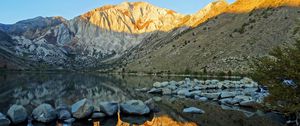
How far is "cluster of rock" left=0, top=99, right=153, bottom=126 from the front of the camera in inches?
995

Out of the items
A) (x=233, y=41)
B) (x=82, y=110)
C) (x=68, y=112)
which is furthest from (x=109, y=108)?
(x=233, y=41)

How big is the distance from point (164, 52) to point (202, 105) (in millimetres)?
118200

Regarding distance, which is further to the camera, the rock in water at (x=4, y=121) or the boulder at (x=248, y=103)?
the boulder at (x=248, y=103)

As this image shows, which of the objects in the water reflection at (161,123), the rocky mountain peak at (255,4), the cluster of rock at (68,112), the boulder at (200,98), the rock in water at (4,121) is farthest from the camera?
the rocky mountain peak at (255,4)

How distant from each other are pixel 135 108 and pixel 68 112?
5.91 metres

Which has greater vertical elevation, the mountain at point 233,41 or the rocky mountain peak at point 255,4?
the rocky mountain peak at point 255,4

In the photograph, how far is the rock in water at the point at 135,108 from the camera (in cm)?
2898

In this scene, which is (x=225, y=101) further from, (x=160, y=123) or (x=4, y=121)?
(x=4, y=121)

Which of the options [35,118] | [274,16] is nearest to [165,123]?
[35,118]

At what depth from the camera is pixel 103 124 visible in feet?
82.1

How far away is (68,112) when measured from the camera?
89.4 feet

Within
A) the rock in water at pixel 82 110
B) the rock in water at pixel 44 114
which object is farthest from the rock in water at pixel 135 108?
the rock in water at pixel 44 114

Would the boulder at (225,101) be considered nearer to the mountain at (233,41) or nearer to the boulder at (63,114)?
the boulder at (63,114)

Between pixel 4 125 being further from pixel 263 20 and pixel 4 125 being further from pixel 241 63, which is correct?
pixel 263 20
